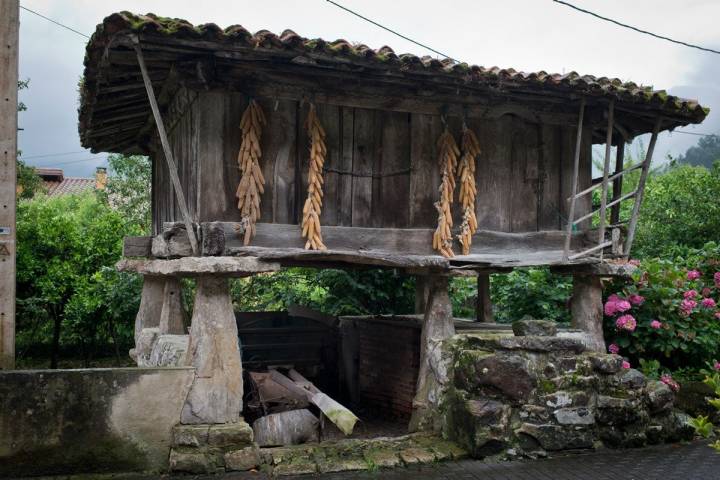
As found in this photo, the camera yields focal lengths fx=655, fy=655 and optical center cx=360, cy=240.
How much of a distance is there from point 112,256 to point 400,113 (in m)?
7.82

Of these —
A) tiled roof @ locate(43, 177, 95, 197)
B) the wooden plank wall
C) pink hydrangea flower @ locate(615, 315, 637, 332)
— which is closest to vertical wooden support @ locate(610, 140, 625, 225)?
the wooden plank wall

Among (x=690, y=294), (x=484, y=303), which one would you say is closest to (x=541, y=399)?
(x=690, y=294)

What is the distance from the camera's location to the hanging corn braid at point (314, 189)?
5.90m

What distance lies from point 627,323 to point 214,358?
477 centimetres

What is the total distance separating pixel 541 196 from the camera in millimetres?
7098

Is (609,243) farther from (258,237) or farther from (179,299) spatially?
(179,299)

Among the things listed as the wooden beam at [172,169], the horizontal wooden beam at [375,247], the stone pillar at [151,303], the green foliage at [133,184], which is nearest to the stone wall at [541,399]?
the horizontal wooden beam at [375,247]

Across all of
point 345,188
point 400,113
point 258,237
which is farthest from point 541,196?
point 258,237

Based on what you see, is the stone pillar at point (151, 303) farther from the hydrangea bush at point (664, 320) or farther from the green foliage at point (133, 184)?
the green foliage at point (133, 184)

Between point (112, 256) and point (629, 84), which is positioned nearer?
point (629, 84)

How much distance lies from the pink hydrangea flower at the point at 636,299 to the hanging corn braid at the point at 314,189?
13.4ft

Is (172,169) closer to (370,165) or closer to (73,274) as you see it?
(370,165)

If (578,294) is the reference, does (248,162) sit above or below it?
above

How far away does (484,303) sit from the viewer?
9.30m
